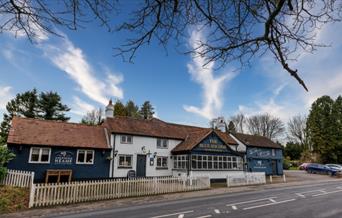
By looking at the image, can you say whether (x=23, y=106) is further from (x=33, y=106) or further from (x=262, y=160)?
(x=262, y=160)

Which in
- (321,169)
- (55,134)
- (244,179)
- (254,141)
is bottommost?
(244,179)

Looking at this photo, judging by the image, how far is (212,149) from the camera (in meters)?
25.6

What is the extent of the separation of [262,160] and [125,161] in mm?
20247

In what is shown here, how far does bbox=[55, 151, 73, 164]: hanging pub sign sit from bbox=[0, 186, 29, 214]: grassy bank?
5.73 metres

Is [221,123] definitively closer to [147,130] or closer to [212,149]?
[212,149]

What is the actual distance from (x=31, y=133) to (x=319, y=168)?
3960 centimetres

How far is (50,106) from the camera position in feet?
136

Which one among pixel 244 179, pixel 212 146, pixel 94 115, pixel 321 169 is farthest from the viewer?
pixel 94 115

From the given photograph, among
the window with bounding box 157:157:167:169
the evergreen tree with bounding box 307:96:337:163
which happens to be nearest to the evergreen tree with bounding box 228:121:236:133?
the evergreen tree with bounding box 307:96:337:163

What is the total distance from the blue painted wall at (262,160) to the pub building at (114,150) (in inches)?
228

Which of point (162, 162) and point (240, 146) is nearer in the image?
point (162, 162)

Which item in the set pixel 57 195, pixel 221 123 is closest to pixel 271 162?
pixel 221 123

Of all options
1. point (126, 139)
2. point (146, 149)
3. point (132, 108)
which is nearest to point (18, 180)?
point (126, 139)

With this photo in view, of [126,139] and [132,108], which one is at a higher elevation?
[132,108]
